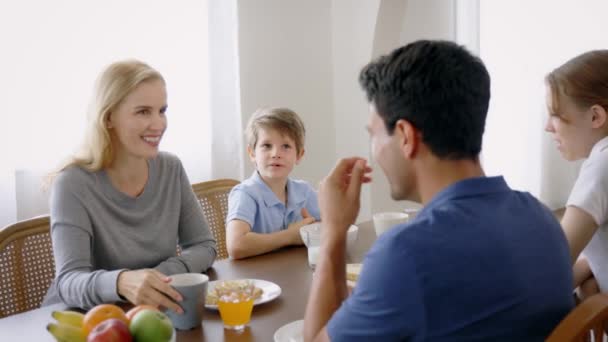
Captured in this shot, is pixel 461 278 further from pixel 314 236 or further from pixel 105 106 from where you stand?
pixel 105 106

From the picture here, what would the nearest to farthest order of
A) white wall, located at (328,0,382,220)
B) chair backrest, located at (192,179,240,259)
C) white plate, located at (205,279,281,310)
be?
white plate, located at (205,279,281,310), chair backrest, located at (192,179,240,259), white wall, located at (328,0,382,220)

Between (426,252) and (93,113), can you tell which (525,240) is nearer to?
(426,252)

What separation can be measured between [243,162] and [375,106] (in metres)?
2.11

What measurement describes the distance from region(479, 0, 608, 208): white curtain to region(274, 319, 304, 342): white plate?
2195mm

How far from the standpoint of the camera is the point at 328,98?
3611 millimetres

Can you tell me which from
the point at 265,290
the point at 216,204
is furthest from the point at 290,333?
the point at 216,204

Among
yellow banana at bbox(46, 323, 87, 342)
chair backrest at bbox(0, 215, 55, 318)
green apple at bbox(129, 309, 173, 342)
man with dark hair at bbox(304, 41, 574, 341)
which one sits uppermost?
man with dark hair at bbox(304, 41, 574, 341)

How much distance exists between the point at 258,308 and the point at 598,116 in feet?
3.32

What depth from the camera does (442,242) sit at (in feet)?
3.22

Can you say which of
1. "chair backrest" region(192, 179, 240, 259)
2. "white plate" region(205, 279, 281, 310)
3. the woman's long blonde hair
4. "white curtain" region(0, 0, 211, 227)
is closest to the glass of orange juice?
"white plate" region(205, 279, 281, 310)

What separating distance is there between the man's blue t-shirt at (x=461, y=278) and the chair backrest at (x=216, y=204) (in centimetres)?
146

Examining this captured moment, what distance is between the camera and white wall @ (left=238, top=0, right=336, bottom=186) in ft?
10.6

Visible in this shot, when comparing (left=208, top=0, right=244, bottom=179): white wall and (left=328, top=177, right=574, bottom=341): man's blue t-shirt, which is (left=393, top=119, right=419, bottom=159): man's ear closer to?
(left=328, top=177, right=574, bottom=341): man's blue t-shirt

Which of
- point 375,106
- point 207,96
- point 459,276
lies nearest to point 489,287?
point 459,276
